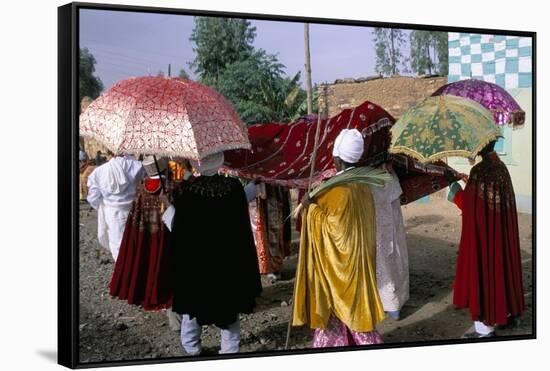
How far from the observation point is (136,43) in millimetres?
5668

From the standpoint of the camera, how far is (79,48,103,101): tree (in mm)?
5398

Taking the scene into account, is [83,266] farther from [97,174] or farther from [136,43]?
[136,43]

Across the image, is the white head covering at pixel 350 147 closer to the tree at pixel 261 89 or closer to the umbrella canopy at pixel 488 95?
the tree at pixel 261 89

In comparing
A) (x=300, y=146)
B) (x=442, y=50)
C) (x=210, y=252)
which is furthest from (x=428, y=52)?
(x=210, y=252)

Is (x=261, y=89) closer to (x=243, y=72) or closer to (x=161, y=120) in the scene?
(x=243, y=72)

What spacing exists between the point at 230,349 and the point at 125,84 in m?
1.91

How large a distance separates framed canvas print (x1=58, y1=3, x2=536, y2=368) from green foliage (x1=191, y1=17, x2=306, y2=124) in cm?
1

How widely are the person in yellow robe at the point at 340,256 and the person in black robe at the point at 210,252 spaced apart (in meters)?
0.39

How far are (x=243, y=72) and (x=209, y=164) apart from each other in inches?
36.7

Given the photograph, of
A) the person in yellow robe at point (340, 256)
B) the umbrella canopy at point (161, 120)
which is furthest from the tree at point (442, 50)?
the umbrella canopy at point (161, 120)

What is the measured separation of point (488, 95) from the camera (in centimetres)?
653

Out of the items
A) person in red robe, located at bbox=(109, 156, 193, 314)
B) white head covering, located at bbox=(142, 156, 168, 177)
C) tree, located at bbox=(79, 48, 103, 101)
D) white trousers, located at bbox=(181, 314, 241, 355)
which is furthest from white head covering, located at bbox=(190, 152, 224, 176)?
white trousers, located at bbox=(181, 314, 241, 355)

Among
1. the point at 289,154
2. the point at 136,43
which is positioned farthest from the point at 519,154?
the point at 136,43

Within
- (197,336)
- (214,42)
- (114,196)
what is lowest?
(197,336)
